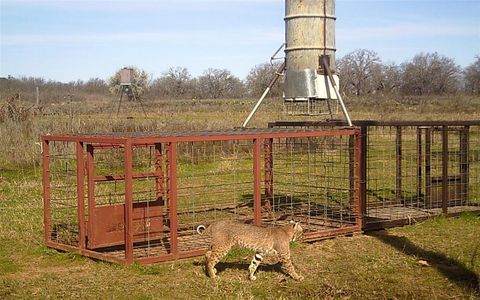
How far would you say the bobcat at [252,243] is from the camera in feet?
24.1

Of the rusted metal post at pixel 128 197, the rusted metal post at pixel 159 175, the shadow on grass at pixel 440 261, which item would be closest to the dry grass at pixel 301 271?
the shadow on grass at pixel 440 261

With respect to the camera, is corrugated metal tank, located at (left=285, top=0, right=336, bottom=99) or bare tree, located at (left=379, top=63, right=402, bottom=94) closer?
corrugated metal tank, located at (left=285, top=0, right=336, bottom=99)

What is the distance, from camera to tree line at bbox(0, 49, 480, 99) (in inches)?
2351

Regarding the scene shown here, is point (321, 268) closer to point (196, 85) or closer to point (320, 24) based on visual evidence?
point (320, 24)

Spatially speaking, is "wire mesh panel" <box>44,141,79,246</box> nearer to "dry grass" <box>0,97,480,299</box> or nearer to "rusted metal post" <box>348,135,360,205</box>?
"dry grass" <box>0,97,480,299</box>

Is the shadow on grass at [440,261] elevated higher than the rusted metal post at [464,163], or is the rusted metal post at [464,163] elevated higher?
the rusted metal post at [464,163]

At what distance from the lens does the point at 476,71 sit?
78250mm

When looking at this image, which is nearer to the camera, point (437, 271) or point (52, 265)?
point (437, 271)

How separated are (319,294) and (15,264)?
14.4 feet

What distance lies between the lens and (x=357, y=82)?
63.2 m

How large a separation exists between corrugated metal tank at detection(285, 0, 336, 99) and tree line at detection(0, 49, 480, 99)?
43200mm

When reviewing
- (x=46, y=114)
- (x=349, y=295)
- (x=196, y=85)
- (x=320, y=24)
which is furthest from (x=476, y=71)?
(x=349, y=295)

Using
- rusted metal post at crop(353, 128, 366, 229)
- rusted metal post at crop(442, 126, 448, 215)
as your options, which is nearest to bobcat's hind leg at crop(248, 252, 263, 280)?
rusted metal post at crop(353, 128, 366, 229)

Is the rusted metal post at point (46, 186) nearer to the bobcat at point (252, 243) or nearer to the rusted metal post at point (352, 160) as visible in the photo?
the bobcat at point (252, 243)
